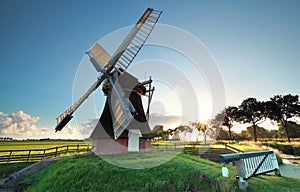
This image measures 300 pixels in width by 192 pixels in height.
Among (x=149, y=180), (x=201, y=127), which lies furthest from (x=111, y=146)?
(x=201, y=127)

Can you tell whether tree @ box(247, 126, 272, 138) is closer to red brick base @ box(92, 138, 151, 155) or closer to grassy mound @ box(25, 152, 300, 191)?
red brick base @ box(92, 138, 151, 155)

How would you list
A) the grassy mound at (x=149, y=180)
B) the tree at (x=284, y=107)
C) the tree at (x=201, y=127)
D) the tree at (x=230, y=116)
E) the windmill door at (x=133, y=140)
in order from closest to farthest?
the grassy mound at (x=149, y=180) < the windmill door at (x=133, y=140) < the tree at (x=284, y=107) < the tree at (x=230, y=116) < the tree at (x=201, y=127)

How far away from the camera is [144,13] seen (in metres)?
12.4

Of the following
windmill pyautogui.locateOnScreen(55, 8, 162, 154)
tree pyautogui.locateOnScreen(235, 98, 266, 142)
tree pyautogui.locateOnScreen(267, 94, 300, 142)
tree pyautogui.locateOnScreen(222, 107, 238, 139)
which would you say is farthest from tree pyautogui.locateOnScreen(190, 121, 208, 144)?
windmill pyautogui.locateOnScreen(55, 8, 162, 154)

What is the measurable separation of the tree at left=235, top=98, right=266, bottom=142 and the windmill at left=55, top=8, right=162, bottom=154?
29335 mm

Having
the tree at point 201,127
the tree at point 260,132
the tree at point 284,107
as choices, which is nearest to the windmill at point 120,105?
the tree at point 284,107

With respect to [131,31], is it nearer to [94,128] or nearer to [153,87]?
[153,87]

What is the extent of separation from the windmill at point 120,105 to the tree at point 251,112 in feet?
96.2

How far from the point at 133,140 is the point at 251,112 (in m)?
32.1

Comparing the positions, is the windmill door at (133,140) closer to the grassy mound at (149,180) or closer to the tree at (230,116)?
the grassy mound at (149,180)

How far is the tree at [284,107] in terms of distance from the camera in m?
30.7

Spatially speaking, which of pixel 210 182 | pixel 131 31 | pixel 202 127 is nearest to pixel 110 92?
pixel 131 31

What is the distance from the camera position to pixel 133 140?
11.9 meters

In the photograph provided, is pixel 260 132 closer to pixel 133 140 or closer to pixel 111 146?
pixel 133 140
